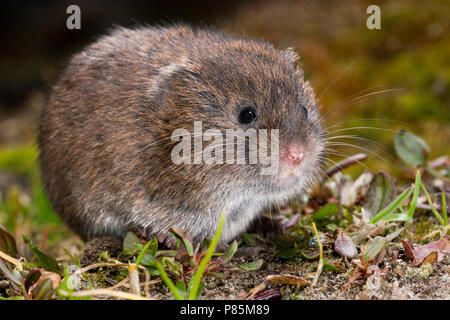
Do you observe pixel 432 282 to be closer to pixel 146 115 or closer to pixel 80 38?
pixel 146 115

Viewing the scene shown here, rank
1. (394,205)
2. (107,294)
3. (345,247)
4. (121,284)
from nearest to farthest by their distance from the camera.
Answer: (107,294), (121,284), (345,247), (394,205)

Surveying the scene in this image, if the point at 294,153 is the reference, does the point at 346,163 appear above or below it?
below

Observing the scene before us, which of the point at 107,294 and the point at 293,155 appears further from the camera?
the point at 293,155

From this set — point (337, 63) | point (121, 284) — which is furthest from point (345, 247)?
point (337, 63)

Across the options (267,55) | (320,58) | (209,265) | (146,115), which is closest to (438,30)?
(320,58)

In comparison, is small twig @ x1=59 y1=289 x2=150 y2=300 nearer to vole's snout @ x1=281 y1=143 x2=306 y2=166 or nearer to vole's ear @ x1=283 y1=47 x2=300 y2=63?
vole's snout @ x1=281 y1=143 x2=306 y2=166

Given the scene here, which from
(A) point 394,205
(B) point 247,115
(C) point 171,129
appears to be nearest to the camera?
(A) point 394,205

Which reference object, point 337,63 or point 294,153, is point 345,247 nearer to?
point 294,153

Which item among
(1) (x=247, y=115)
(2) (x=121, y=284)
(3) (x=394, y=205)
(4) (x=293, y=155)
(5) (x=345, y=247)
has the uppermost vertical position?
(1) (x=247, y=115)
